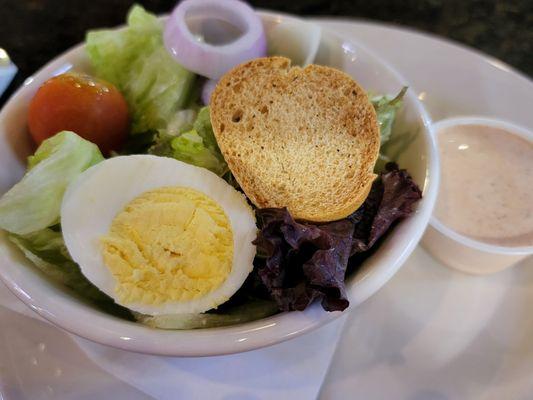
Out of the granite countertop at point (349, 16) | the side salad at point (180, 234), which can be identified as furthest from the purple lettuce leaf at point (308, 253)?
the granite countertop at point (349, 16)

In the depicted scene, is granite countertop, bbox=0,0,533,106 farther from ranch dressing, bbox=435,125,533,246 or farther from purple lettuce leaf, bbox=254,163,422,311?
purple lettuce leaf, bbox=254,163,422,311

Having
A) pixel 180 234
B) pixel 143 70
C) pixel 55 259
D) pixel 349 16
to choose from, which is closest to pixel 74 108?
pixel 143 70

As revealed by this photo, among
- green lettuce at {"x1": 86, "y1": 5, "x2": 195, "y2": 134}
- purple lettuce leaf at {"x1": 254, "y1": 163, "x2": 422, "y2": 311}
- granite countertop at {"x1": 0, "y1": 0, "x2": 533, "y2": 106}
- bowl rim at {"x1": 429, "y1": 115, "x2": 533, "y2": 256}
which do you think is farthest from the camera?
granite countertop at {"x1": 0, "y1": 0, "x2": 533, "y2": 106}

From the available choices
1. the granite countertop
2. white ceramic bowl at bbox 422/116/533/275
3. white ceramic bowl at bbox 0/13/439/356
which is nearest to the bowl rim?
white ceramic bowl at bbox 422/116/533/275

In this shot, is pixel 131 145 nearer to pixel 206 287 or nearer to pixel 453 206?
pixel 206 287

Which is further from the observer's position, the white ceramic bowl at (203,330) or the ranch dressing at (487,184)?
the ranch dressing at (487,184)

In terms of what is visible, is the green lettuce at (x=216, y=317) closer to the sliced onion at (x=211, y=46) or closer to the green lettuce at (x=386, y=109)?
the green lettuce at (x=386, y=109)

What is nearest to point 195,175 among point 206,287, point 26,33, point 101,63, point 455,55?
point 206,287
